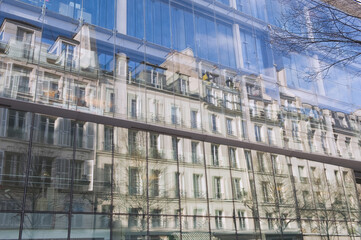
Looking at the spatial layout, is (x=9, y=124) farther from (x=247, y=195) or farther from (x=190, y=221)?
(x=247, y=195)

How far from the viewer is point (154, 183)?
16.6 m

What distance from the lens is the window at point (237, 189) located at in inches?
741

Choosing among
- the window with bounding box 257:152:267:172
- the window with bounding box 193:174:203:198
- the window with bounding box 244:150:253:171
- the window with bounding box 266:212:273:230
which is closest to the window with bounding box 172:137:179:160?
the window with bounding box 193:174:203:198

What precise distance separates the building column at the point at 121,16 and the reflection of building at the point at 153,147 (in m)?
0.58

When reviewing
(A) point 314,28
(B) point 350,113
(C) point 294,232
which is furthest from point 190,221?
(B) point 350,113

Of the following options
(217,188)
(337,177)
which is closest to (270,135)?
(217,188)

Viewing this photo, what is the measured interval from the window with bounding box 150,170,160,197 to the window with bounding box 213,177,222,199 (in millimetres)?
3275

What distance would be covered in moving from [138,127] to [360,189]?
56.6 feet

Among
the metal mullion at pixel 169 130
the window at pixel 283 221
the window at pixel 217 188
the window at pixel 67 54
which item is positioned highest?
the window at pixel 67 54

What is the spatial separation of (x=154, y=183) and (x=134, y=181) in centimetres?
102

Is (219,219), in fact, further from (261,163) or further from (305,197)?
(305,197)

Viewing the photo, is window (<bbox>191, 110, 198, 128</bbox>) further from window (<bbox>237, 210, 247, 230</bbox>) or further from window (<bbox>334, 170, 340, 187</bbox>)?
window (<bbox>334, 170, 340, 187</bbox>)

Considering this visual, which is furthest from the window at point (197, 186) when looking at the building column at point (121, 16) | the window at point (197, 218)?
the building column at point (121, 16)

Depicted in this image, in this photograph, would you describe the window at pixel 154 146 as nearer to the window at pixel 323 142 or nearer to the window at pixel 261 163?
the window at pixel 261 163
